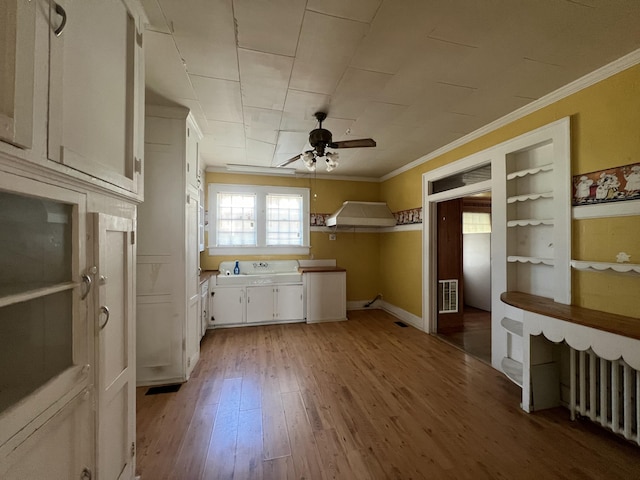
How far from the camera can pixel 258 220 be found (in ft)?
15.3

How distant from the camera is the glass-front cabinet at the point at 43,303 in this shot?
77cm

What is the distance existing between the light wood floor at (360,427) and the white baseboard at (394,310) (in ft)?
3.17

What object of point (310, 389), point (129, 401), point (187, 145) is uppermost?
point (187, 145)

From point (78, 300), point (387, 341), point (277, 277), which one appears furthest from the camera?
point (277, 277)

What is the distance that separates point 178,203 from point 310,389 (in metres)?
2.15

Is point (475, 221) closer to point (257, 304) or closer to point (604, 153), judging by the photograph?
point (604, 153)

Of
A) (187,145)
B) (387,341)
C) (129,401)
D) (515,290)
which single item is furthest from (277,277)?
(515,290)

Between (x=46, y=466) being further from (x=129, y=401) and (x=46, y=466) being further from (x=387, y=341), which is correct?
(x=387, y=341)

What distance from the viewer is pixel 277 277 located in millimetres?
4133

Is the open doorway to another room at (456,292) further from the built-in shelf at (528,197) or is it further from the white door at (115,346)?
the white door at (115,346)

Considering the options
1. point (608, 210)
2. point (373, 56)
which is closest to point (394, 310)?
point (608, 210)

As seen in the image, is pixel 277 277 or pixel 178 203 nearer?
pixel 178 203

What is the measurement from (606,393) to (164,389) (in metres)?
3.51

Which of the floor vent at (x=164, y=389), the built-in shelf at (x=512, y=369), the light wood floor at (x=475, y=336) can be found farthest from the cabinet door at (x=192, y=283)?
the light wood floor at (x=475, y=336)
